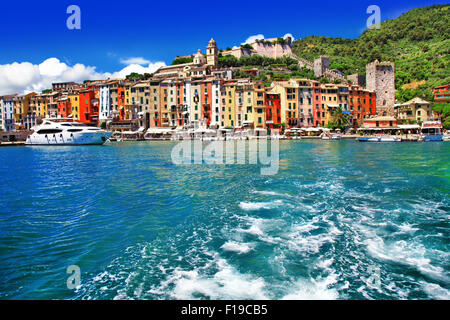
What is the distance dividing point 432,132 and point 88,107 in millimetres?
83172

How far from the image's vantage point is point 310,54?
133000 mm

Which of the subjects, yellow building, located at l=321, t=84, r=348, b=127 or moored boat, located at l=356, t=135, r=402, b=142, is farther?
yellow building, located at l=321, t=84, r=348, b=127

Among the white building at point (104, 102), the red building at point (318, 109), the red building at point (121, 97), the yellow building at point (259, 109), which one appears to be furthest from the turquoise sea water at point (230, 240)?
→ the white building at point (104, 102)

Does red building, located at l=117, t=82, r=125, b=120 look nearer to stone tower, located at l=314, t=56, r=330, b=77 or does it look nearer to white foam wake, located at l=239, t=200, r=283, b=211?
stone tower, located at l=314, t=56, r=330, b=77

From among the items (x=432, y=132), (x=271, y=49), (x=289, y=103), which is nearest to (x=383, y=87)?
(x=432, y=132)

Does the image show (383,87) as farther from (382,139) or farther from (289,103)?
(382,139)

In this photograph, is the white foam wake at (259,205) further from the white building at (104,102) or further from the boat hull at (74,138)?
the white building at (104,102)

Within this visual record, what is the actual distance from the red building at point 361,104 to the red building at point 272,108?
18.6 m

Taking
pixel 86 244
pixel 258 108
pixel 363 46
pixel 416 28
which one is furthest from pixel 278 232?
pixel 416 28

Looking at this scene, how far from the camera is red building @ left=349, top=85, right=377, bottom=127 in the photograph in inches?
2980

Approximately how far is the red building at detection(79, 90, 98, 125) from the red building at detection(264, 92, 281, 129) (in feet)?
157

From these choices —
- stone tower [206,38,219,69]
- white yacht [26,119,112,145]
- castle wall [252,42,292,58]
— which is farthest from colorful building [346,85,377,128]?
white yacht [26,119,112,145]

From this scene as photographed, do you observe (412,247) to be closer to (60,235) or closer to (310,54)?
(60,235)

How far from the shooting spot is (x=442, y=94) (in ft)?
260
